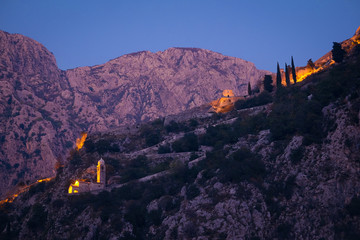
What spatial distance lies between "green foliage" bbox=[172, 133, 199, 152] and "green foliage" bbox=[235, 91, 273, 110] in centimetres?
1830

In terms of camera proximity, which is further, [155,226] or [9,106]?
[9,106]

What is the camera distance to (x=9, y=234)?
6738cm

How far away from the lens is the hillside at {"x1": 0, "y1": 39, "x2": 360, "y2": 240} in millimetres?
43062

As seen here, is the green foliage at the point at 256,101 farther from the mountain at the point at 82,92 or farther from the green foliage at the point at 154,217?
the mountain at the point at 82,92

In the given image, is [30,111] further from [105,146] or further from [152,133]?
[105,146]

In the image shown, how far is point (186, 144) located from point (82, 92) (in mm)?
94576

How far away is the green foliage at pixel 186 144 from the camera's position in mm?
78188

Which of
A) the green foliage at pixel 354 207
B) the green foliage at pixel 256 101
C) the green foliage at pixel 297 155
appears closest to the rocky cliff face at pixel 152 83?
the green foliage at pixel 256 101

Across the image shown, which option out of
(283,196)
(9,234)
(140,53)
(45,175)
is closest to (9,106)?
(45,175)

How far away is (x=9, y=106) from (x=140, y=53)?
210 feet

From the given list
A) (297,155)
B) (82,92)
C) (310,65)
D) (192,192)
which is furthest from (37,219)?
(82,92)

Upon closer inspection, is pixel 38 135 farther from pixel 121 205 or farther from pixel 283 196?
pixel 283 196

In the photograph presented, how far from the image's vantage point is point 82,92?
164 m

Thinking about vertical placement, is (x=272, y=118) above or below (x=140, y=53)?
below
